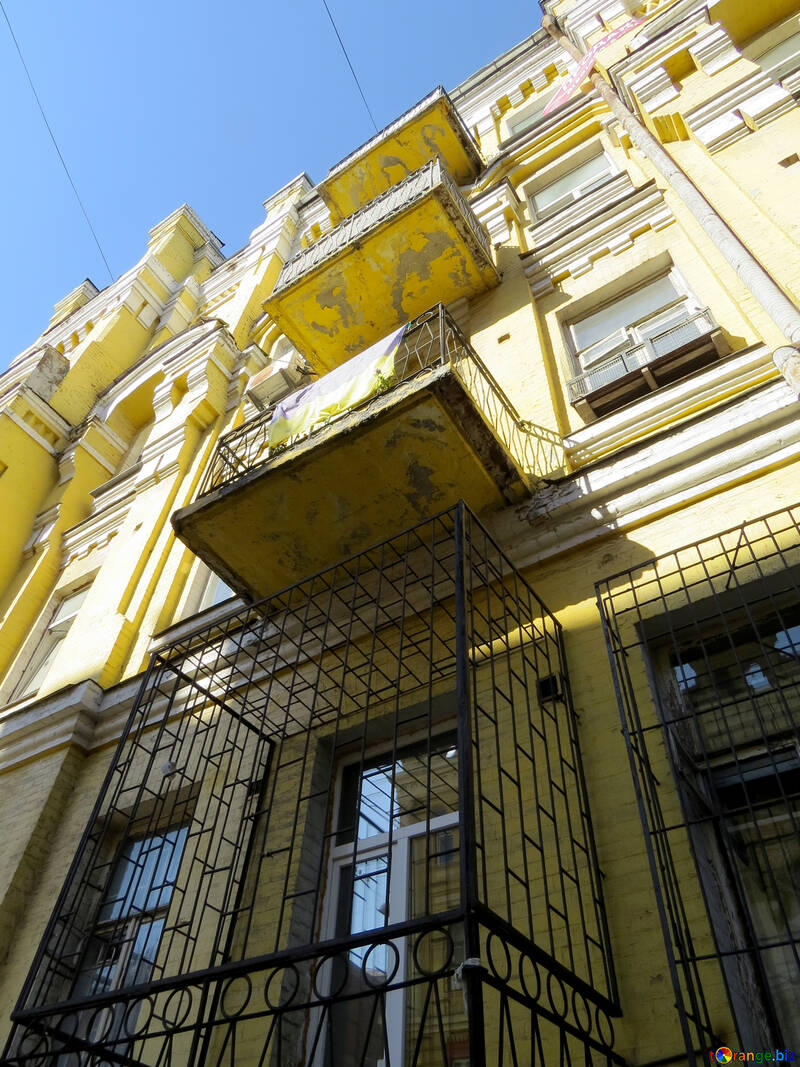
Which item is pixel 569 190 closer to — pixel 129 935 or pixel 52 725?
pixel 52 725

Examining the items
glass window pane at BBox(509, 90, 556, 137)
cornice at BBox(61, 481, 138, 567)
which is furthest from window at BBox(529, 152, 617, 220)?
cornice at BBox(61, 481, 138, 567)

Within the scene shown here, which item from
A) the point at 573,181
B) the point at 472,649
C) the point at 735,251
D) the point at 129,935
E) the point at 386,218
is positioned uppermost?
the point at 386,218

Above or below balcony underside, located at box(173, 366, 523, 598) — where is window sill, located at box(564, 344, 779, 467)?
below

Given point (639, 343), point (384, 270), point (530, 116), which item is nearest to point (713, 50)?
point (639, 343)

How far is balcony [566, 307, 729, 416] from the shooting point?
21.4 feet

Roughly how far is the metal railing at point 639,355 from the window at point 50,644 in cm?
647

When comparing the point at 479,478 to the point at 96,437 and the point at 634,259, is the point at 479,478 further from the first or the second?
the point at 96,437

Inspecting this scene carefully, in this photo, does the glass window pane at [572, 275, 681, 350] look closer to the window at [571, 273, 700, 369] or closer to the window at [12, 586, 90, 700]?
the window at [571, 273, 700, 369]

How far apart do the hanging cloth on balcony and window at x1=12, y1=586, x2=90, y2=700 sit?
4.39 meters

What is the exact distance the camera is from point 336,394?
693cm

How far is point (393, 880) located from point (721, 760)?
1.92 m

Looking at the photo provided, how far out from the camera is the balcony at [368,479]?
5.96 metres

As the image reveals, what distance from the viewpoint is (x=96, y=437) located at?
13195 millimetres

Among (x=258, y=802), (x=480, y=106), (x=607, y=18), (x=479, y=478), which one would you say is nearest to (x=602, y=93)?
(x=607, y=18)
